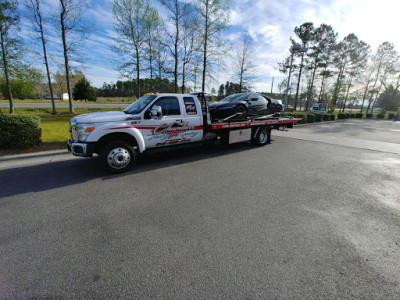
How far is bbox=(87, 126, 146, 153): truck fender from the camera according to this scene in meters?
4.67

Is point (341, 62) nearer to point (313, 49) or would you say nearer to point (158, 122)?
point (313, 49)

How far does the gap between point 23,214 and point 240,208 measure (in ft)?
11.7

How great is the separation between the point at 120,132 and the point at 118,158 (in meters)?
0.67

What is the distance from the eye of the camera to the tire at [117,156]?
4.83m

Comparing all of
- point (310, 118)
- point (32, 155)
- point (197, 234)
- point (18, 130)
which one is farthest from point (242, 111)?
point (310, 118)

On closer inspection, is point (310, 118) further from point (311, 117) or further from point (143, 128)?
point (143, 128)

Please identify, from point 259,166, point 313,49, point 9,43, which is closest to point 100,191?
point 259,166

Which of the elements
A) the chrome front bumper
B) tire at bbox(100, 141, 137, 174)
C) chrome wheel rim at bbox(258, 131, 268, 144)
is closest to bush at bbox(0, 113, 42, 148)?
the chrome front bumper

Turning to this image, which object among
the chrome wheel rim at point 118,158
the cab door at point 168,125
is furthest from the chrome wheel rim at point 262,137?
the chrome wheel rim at point 118,158

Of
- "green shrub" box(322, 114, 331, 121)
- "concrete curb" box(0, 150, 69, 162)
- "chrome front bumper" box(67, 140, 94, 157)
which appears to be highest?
"green shrub" box(322, 114, 331, 121)

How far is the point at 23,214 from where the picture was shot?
3117 millimetres

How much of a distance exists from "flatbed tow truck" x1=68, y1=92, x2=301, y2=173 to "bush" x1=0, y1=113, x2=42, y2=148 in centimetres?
294

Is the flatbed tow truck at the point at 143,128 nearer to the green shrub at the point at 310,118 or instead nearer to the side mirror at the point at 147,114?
the side mirror at the point at 147,114

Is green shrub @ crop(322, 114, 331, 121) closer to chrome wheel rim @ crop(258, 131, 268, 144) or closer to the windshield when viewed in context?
chrome wheel rim @ crop(258, 131, 268, 144)
